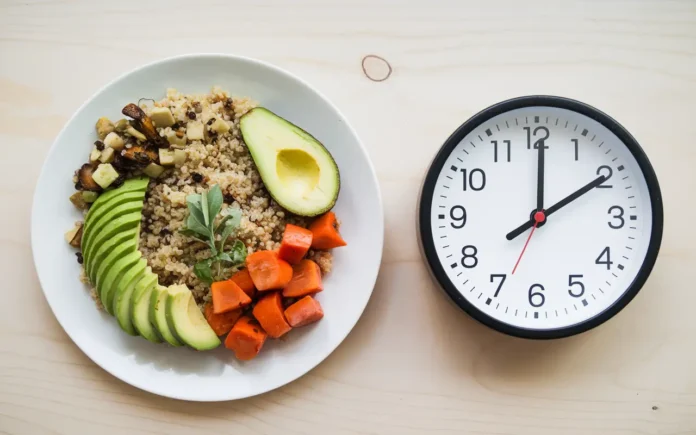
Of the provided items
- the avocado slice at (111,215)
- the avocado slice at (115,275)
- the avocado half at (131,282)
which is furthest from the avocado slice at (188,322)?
the avocado slice at (111,215)

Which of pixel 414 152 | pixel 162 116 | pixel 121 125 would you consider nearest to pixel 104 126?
pixel 121 125

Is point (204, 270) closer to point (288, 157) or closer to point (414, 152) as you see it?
point (288, 157)

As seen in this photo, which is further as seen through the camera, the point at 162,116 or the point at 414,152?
the point at 414,152

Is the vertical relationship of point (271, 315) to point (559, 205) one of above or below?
below

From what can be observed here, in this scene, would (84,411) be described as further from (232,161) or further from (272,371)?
(232,161)

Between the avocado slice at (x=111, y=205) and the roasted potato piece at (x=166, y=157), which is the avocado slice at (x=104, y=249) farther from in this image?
the roasted potato piece at (x=166, y=157)

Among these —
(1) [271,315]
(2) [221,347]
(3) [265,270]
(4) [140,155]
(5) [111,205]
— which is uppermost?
(4) [140,155]

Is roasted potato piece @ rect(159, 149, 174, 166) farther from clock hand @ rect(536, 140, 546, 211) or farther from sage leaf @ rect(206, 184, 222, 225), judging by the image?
clock hand @ rect(536, 140, 546, 211)
